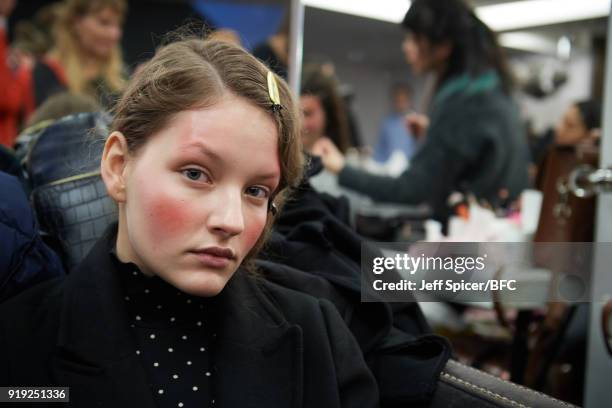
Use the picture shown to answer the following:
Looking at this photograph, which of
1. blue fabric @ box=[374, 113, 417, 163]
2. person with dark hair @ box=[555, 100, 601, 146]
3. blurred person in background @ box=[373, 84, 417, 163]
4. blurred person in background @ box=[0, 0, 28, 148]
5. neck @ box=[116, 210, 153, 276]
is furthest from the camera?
blue fabric @ box=[374, 113, 417, 163]

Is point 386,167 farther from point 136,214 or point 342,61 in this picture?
point 136,214

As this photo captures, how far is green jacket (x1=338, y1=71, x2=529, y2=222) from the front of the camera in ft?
8.19

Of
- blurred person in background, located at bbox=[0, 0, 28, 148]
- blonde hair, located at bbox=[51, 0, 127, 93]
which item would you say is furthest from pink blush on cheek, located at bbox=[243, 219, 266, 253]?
blurred person in background, located at bbox=[0, 0, 28, 148]

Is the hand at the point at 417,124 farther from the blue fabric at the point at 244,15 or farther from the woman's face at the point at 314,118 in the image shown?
the blue fabric at the point at 244,15

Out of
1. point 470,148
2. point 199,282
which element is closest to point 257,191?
point 199,282

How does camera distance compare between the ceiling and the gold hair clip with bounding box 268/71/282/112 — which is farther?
the ceiling

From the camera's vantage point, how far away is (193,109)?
35.7 inches

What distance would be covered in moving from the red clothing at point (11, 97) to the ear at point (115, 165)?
112 inches

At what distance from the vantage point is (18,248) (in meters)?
1.01

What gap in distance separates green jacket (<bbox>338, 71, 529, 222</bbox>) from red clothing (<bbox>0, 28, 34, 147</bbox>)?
6.97 ft

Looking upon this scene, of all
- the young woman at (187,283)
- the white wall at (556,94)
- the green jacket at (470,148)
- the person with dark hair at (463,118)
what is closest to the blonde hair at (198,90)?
the young woman at (187,283)

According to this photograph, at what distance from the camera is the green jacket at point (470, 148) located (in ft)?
8.19

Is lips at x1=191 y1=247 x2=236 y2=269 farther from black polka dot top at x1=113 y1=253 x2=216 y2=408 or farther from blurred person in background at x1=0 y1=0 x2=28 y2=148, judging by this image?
blurred person in background at x1=0 y1=0 x2=28 y2=148

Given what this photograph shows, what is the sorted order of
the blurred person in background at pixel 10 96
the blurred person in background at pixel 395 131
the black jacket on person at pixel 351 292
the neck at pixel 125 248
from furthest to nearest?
the blurred person in background at pixel 395 131, the blurred person in background at pixel 10 96, the black jacket on person at pixel 351 292, the neck at pixel 125 248
